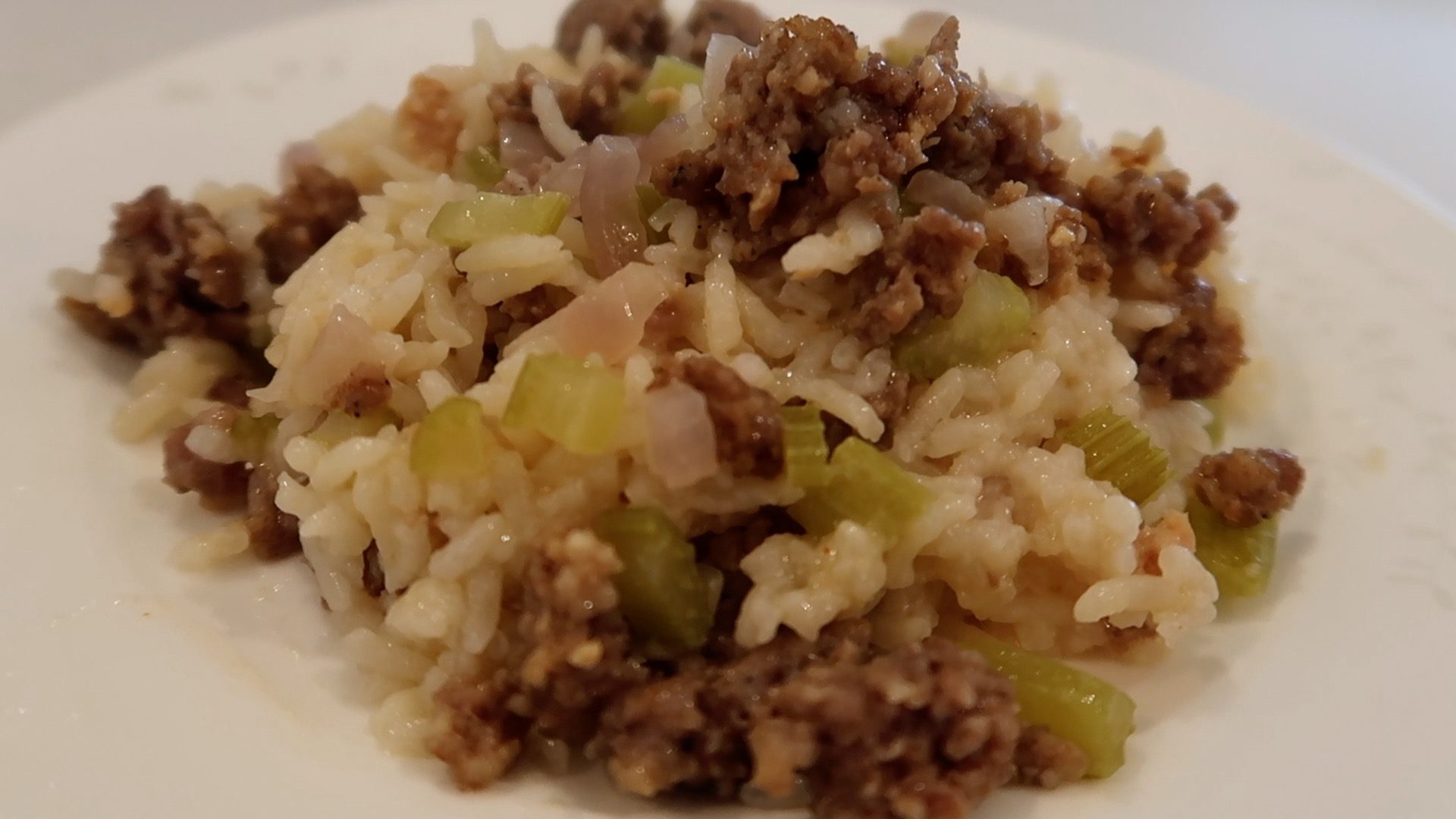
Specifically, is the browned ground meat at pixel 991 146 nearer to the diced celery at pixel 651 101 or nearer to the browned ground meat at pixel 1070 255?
the browned ground meat at pixel 1070 255

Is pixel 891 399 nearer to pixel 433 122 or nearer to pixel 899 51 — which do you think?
pixel 899 51

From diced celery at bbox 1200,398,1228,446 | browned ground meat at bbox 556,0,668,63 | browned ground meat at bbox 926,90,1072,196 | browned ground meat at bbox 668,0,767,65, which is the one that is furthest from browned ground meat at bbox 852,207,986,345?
browned ground meat at bbox 556,0,668,63

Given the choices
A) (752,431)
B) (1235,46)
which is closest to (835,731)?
(752,431)

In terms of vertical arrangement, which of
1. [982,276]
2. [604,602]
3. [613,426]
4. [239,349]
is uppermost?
[982,276]

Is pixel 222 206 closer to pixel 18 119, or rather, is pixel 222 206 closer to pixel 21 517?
pixel 18 119

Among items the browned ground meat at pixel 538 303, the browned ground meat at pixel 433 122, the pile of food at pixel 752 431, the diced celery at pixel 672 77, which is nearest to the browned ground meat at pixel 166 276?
the pile of food at pixel 752 431

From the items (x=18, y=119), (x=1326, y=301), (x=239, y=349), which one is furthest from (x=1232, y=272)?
(x=18, y=119)
